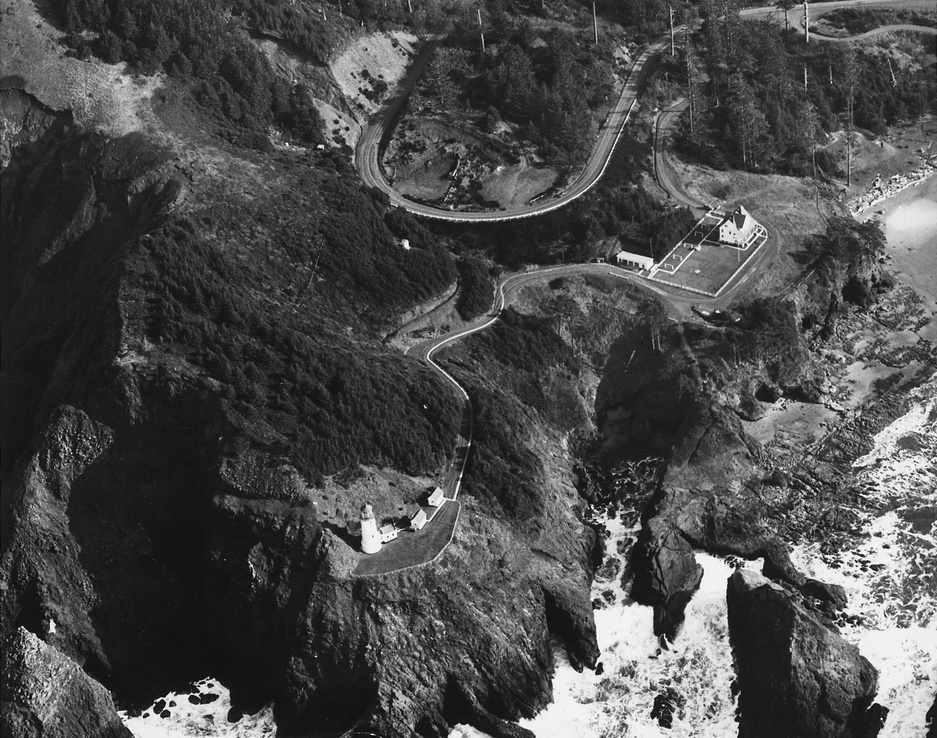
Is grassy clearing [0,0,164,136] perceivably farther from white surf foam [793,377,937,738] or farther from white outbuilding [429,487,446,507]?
white surf foam [793,377,937,738]


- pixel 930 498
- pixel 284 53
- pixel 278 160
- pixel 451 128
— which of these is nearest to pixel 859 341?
pixel 930 498

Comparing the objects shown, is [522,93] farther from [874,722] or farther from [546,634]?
[874,722]

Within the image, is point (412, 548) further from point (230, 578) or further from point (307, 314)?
point (307, 314)

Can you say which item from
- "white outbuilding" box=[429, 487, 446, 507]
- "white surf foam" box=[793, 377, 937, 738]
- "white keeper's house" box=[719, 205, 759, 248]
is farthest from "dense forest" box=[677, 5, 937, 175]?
"white outbuilding" box=[429, 487, 446, 507]

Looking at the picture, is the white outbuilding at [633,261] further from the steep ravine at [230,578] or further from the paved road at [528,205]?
the steep ravine at [230,578]

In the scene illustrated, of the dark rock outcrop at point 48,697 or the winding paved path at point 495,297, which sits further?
Answer: the winding paved path at point 495,297

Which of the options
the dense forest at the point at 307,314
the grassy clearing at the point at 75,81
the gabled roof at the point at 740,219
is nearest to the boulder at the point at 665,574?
the dense forest at the point at 307,314

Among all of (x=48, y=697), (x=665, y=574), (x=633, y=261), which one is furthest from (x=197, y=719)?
(x=633, y=261)
